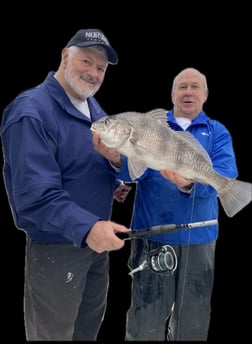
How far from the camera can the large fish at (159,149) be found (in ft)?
8.85

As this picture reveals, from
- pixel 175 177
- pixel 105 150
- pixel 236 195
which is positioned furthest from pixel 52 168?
pixel 236 195

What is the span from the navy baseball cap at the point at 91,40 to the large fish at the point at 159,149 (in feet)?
1.90

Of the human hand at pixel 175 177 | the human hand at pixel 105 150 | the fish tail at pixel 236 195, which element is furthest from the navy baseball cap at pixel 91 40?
the fish tail at pixel 236 195

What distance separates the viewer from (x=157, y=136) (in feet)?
8.98

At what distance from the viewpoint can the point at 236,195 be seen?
281 cm

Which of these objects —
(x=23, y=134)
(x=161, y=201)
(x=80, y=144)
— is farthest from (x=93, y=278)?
(x=23, y=134)

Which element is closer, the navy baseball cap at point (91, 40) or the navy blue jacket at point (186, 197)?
the navy baseball cap at point (91, 40)

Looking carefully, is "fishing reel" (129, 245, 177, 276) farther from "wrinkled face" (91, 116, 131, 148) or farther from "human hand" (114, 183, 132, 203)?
"wrinkled face" (91, 116, 131, 148)

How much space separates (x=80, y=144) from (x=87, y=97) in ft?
1.49

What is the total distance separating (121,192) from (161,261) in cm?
75

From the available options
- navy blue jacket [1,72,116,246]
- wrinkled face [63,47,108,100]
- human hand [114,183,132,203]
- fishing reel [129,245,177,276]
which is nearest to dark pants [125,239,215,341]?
fishing reel [129,245,177,276]

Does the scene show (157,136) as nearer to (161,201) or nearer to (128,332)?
(161,201)

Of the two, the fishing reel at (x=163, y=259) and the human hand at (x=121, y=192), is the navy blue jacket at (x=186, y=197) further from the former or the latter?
the human hand at (x=121, y=192)

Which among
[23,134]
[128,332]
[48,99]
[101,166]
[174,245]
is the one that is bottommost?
[128,332]
